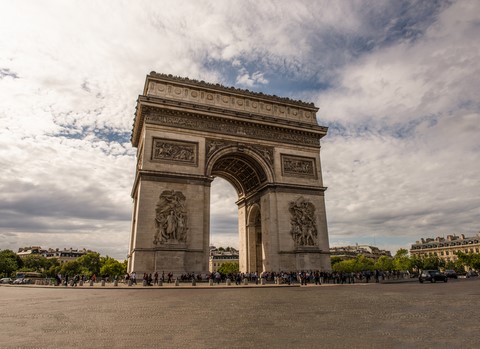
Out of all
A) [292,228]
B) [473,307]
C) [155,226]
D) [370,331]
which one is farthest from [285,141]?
[370,331]

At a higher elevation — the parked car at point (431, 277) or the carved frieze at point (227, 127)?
the carved frieze at point (227, 127)

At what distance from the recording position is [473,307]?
28.6ft

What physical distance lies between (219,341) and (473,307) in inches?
293

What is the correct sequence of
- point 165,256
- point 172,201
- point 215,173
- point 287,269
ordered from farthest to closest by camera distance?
1. point 215,173
2. point 287,269
3. point 172,201
4. point 165,256

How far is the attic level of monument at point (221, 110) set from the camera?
26594 mm

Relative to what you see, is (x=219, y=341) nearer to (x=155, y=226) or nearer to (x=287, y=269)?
(x=155, y=226)

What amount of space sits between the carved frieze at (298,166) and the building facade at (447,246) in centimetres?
8777

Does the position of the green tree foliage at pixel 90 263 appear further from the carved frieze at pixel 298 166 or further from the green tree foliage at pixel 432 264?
the green tree foliage at pixel 432 264

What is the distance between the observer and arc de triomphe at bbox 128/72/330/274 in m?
24.2

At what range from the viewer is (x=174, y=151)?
26297 mm

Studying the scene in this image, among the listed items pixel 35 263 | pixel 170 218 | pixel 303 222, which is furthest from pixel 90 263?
pixel 303 222

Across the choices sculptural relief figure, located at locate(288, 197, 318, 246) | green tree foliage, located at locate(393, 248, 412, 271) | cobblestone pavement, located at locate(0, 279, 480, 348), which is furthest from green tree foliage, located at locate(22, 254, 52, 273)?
cobblestone pavement, located at locate(0, 279, 480, 348)

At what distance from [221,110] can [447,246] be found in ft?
338

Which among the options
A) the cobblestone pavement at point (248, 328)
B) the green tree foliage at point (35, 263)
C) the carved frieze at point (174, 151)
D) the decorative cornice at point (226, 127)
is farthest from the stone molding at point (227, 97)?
the green tree foliage at point (35, 263)
